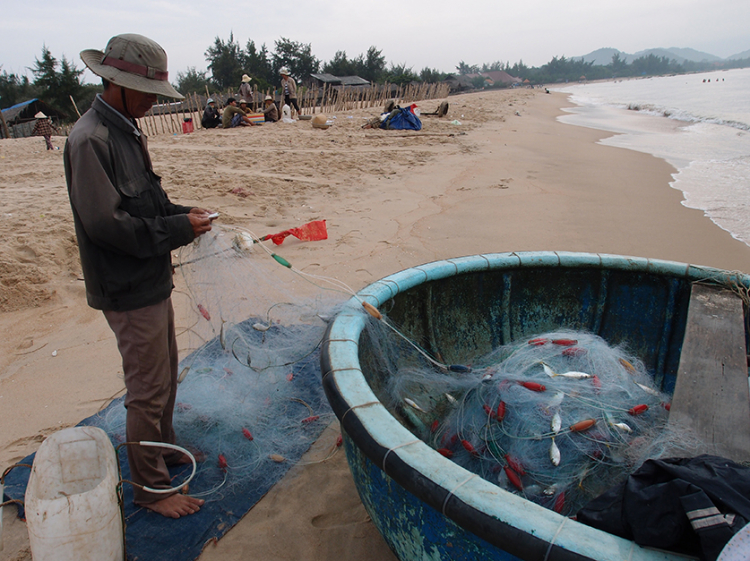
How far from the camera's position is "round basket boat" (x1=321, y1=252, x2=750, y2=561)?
3.62 ft

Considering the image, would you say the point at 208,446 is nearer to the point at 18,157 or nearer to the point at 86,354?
the point at 86,354

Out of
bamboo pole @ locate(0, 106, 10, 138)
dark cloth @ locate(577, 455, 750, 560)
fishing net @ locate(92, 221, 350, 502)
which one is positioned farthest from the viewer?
bamboo pole @ locate(0, 106, 10, 138)

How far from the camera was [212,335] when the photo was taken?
10.6ft

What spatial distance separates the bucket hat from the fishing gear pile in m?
1.45

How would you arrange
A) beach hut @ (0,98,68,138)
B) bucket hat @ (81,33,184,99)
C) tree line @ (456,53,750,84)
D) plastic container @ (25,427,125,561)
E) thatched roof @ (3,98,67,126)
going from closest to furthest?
plastic container @ (25,427,125,561) < bucket hat @ (81,33,184,99) < beach hut @ (0,98,68,138) < thatched roof @ (3,98,67,126) < tree line @ (456,53,750,84)

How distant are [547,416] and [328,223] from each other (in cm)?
448

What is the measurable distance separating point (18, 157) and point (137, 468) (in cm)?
1167

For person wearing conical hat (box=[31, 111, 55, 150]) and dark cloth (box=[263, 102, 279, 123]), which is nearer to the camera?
person wearing conical hat (box=[31, 111, 55, 150])

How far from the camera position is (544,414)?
6.41ft

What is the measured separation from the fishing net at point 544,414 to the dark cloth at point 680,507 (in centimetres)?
50

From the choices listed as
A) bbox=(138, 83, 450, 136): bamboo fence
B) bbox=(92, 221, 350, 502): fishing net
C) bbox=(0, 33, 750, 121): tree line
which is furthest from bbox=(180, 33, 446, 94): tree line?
bbox=(92, 221, 350, 502): fishing net

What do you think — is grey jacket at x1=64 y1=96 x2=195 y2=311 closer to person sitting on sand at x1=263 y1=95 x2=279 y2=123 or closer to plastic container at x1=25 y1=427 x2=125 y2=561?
plastic container at x1=25 y1=427 x2=125 y2=561

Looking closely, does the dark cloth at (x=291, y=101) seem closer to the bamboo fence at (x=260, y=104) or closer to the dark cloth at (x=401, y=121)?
the bamboo fence at (x=260, y=104)

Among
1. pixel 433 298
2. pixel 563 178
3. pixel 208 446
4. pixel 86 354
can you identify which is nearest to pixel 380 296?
pixel 433 298
